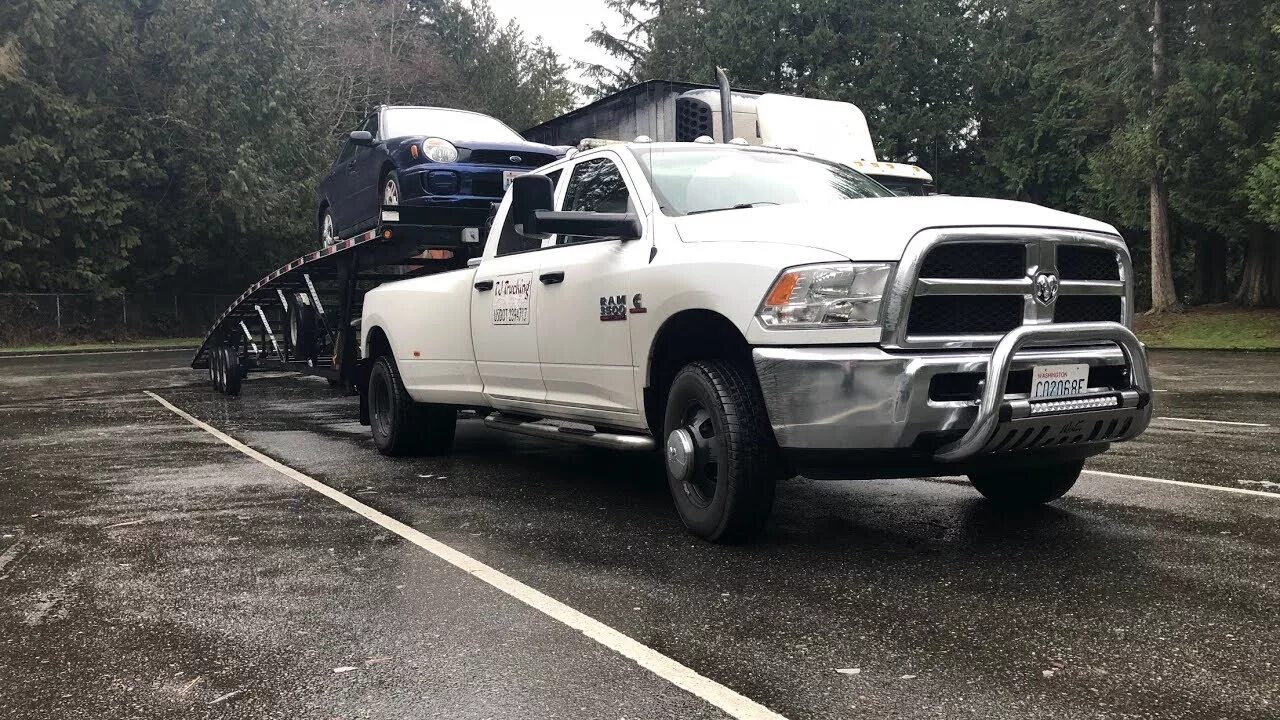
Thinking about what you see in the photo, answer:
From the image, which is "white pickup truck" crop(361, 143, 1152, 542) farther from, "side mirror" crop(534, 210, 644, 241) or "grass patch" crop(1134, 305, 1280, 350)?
"grass patch" crop(1134, 305, 1280, 350)

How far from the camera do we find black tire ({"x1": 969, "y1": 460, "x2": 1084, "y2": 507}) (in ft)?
18.8

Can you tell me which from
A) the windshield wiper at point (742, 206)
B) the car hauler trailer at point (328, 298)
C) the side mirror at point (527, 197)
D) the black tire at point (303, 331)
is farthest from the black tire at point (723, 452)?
the black tire at point (303, 331)

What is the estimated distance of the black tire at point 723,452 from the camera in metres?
4.77

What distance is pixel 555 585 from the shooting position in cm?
450

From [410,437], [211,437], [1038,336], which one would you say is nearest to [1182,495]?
[1038,336]

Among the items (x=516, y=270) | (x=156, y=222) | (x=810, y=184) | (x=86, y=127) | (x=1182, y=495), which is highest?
(x=86, y=127)

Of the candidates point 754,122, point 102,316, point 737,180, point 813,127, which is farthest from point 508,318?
point 102,316

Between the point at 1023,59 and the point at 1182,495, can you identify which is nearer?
the point at 1182,495

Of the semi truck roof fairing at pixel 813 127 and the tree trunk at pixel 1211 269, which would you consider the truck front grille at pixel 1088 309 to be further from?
the tree trunk at pixel 1211 269

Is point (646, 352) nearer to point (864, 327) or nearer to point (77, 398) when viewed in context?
point (864, 327)

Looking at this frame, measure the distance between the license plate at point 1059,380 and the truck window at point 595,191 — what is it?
2.34m

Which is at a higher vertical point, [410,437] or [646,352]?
[646,352]

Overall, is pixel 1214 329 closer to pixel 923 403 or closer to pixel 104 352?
pixel 923 403

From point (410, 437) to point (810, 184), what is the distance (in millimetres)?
3814
